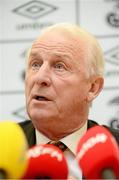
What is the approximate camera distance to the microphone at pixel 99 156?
723 mm

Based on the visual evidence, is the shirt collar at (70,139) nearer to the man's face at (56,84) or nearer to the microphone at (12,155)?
the man's face at (56,84)

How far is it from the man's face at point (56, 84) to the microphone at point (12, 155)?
23.6 inches

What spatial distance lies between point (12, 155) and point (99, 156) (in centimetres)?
14

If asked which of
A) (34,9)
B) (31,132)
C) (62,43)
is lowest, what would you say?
(31,132)

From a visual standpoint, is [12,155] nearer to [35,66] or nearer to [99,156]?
[99,156]

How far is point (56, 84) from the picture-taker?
1.41m

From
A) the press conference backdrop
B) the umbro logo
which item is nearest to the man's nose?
the press conference backdrop

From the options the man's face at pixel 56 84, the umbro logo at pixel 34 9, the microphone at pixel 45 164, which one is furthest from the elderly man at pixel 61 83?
the umbro logo at pixel 34 9

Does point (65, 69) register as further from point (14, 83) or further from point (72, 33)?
point (14, 83)

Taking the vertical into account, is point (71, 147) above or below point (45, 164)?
below

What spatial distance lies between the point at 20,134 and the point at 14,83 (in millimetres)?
1415

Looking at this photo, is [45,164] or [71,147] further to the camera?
[71,147]

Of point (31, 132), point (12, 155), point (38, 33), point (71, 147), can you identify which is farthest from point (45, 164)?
point (38, 33)

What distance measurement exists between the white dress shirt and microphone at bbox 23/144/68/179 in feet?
1.67
